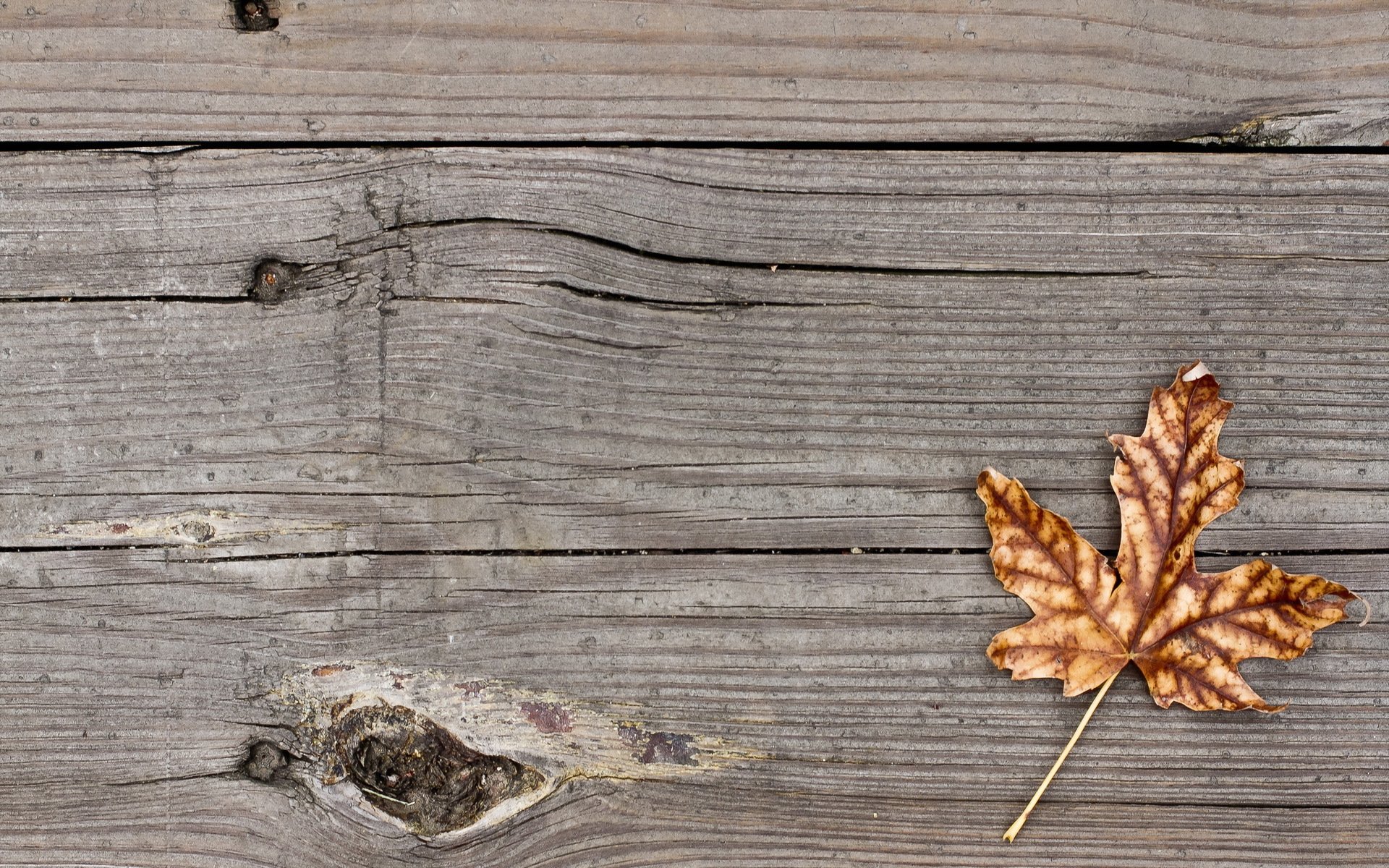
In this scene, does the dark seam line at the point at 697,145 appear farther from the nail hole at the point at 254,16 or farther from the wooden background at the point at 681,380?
the nail hole at the point at 254,16

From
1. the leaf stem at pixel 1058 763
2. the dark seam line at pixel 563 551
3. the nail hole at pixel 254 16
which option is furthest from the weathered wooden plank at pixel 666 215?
the leaf stem at pixel 1058 763

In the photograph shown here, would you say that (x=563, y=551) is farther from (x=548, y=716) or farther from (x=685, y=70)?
(x=685, y=70)

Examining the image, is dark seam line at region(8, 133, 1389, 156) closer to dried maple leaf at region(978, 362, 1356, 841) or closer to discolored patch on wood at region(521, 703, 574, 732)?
dried maple leaf at region(978, 362, 1356, 841)

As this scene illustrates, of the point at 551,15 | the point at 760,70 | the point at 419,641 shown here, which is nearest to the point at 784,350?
the point at 760,70

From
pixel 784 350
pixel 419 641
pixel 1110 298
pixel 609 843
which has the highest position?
pixel 1110 298

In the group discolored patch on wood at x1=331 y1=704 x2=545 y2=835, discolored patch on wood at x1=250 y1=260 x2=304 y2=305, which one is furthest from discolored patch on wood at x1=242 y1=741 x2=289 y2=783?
discolored patch on wood at x1=250 y1=260 x2=304 y2=305

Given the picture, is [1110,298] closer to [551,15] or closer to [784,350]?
[784,350]
